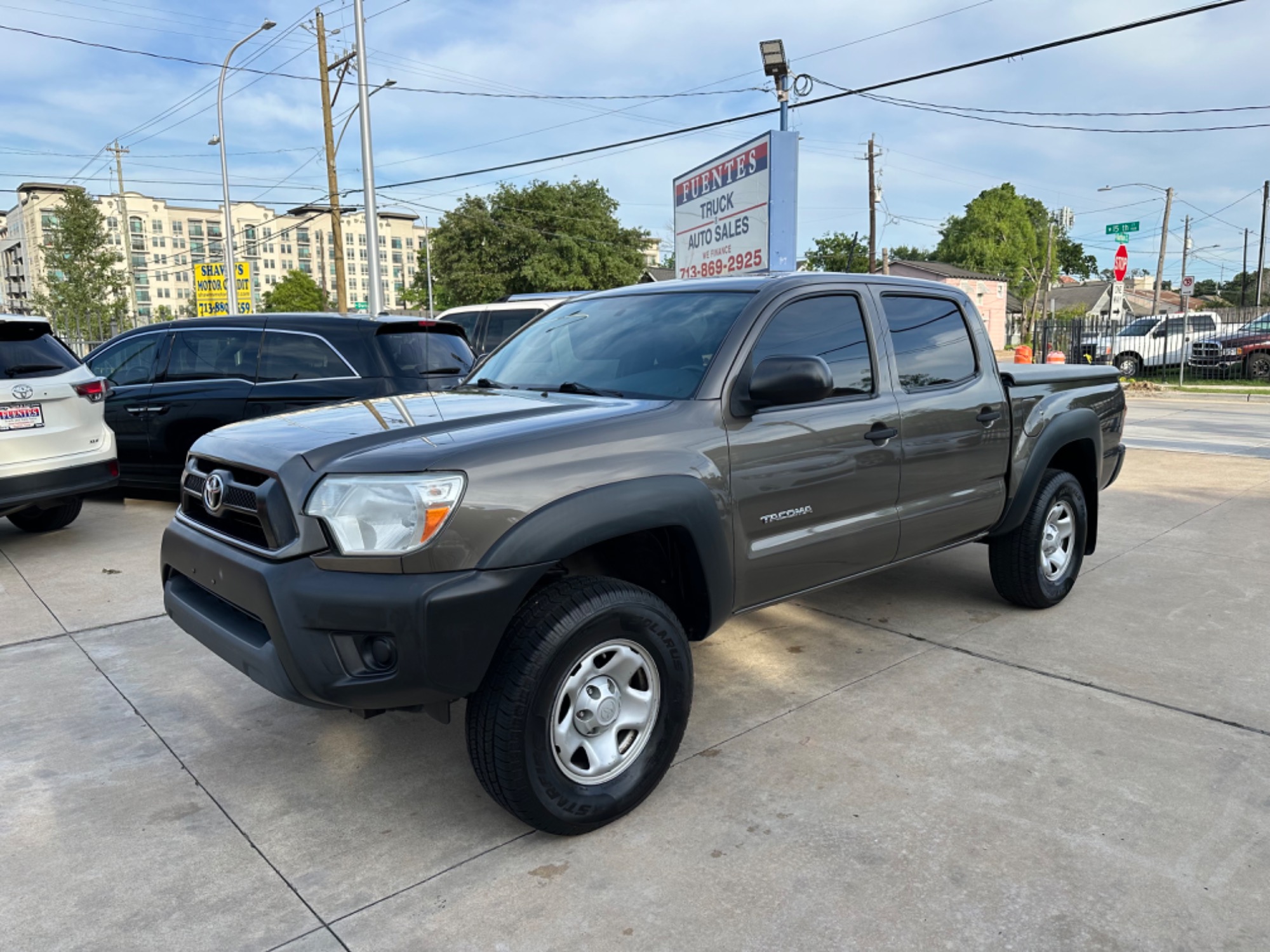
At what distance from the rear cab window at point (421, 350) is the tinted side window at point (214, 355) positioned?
1128 mm

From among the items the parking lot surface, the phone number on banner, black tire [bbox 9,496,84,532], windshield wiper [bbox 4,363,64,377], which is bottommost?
the parking lot surface

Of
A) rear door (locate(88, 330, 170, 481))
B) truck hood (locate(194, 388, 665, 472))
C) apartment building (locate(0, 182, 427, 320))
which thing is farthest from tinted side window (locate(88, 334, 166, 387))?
apartment building (locate(0, 182, 427, 320))

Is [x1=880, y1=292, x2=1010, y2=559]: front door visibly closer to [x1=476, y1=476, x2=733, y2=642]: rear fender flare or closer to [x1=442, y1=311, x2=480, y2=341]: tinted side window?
[x1=476, y1=476, x2=733, y2=642]: rear fender flare

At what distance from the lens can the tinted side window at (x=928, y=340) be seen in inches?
161

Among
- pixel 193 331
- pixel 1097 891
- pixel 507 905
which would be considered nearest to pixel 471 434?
pixel 507 905

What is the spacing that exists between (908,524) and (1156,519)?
14.9ft

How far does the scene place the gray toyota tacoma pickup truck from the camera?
2.54 m

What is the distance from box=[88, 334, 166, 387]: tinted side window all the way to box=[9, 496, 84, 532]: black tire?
1256 mm

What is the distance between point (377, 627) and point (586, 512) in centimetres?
69

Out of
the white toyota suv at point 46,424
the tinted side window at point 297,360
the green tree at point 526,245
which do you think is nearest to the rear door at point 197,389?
the tinted side window at point 297,360

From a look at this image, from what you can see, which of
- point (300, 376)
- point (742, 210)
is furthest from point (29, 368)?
point (742, 210)

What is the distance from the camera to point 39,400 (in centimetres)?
605

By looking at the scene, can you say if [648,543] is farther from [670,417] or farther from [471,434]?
[471,434]

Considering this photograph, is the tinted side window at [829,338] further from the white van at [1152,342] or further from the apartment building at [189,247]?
the apartment building at [189,247]
